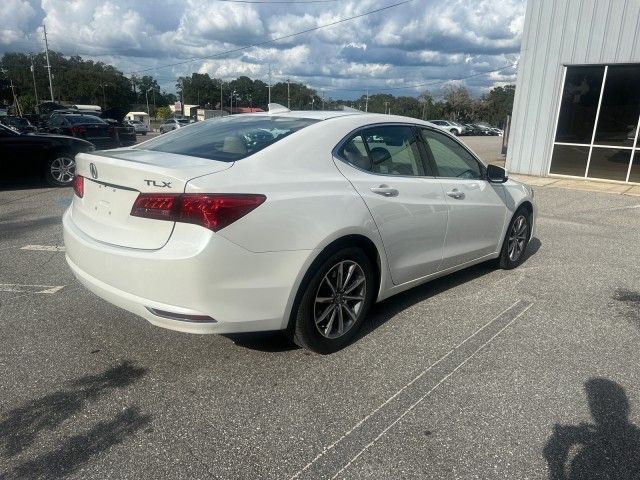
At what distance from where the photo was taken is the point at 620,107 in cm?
1267

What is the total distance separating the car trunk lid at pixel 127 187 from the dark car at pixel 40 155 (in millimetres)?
7326

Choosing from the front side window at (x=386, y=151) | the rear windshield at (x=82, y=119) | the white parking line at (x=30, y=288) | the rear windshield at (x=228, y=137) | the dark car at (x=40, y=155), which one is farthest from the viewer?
the rear windshield at (x=82, y=119)

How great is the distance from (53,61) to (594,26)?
353 ft

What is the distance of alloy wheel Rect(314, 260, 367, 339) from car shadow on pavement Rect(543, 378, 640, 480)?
4.54 feet

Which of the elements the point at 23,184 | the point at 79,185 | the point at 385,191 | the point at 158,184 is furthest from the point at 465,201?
the point at 23,184

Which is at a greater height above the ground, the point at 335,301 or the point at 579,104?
the point at 579,104

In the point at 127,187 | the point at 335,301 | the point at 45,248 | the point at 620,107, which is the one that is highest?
the point at 620,107

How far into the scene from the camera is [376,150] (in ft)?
11.8

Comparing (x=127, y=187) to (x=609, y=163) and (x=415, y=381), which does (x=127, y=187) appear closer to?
(x=415, y=381)

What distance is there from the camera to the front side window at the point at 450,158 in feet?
13.6

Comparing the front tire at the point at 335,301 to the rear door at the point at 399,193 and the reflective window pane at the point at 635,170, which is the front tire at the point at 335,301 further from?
the reflective window pane at the point at 635,170

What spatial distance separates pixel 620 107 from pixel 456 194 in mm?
11096

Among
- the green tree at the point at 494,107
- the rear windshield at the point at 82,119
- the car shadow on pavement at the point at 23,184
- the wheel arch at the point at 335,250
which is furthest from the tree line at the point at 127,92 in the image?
the wheel arch at the point at 335,250


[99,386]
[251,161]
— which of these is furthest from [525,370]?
[99,386]
